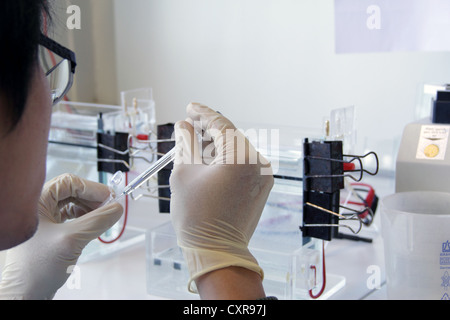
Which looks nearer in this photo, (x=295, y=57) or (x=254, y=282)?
(x=254, y=282)

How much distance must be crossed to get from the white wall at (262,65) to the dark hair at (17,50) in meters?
1.81

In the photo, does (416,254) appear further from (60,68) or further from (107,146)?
(107,146)

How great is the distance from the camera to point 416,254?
3.38 ft

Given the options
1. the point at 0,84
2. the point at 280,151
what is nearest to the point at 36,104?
the point at 0,84

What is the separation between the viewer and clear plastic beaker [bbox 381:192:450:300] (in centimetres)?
101

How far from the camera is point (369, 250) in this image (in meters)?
1.53

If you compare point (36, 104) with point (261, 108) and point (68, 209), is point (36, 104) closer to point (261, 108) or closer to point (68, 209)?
point (68, 209)

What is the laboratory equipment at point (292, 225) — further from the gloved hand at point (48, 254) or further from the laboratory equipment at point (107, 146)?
the gloved hand at point (48, 254)

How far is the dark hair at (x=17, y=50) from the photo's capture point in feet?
1.82

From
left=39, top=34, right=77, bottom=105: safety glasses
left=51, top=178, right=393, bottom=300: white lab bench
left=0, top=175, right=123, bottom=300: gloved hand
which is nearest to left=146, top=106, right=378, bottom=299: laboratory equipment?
left=51, top=178, right=393, bottom=300: white lab bench
